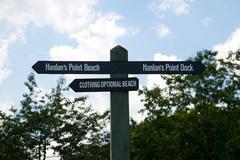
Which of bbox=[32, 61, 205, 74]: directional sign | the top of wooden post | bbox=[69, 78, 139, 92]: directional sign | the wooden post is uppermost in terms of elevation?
the top of wooden post

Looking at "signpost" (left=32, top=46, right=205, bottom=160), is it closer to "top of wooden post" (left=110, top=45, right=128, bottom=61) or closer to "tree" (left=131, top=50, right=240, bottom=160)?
"top of wooden post" (left=110, top=45, right=128, bottom=61)

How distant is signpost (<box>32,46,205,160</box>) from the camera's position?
9.04m

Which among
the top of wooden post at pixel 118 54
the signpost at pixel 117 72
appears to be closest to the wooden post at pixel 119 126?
the signpost at pixel 117 72

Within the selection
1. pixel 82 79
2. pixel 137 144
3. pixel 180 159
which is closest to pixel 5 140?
pixel 137 144

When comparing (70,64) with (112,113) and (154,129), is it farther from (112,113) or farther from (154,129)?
(154,129)

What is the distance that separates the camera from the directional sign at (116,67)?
9164 millimetres

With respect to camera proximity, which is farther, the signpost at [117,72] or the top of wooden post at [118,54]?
the top of wooden post at [118,54]

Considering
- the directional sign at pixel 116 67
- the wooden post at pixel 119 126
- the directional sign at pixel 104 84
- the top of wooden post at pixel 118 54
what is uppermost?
the top of wooden post at pixel 118 54

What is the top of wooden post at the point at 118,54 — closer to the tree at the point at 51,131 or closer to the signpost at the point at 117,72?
the signpost at the point at 117,72

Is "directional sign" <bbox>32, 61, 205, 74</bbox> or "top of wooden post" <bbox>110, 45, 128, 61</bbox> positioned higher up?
"top of wooden post" <bbox>110, 45, 128, 61</bbox>

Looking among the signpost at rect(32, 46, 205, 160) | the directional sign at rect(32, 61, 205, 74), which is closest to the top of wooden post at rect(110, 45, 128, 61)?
the signpost at rect(32, 46, 205, 160)

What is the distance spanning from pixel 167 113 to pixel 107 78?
16.0 m

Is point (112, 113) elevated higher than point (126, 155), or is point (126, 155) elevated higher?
point (112, 113)

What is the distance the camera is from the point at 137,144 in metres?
24.0
